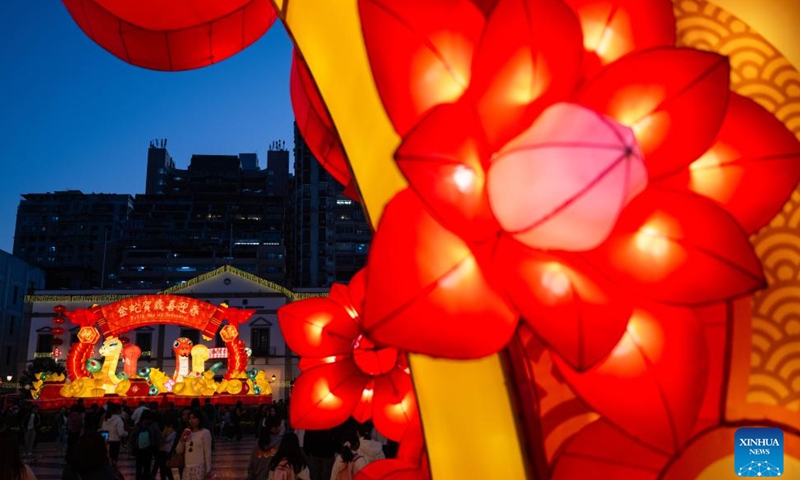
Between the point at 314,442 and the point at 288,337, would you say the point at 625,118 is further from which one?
the point at 314,442

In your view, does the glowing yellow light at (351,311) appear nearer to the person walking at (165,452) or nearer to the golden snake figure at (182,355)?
the person walking at (165,452)

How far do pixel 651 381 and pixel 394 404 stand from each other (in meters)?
2.11

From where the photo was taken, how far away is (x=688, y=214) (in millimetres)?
1376

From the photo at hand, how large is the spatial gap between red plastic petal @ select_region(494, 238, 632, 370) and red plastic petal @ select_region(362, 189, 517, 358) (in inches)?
2.4

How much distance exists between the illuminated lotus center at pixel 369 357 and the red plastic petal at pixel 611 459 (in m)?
1.43

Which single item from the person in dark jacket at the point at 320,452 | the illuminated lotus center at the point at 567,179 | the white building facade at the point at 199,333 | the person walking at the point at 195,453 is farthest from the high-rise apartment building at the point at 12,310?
the illuminated lotus center at the point at 567,179

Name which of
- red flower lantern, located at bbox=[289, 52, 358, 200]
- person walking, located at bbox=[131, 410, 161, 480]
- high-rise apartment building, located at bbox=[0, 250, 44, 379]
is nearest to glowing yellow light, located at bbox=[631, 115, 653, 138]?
red flower lantern, located at bbox=[289, 52, 358, 200]

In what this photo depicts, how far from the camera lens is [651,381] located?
1.35 m

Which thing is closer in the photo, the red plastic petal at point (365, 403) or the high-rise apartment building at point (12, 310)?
the red plastic petal at point (365, 403)

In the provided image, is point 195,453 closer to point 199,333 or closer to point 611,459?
point 611,459

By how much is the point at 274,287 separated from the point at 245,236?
45.6 metres

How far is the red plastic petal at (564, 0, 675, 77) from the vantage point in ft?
5.10

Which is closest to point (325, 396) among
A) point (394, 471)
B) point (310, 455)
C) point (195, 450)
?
point (394, 471)

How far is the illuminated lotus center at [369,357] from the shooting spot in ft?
10.0
